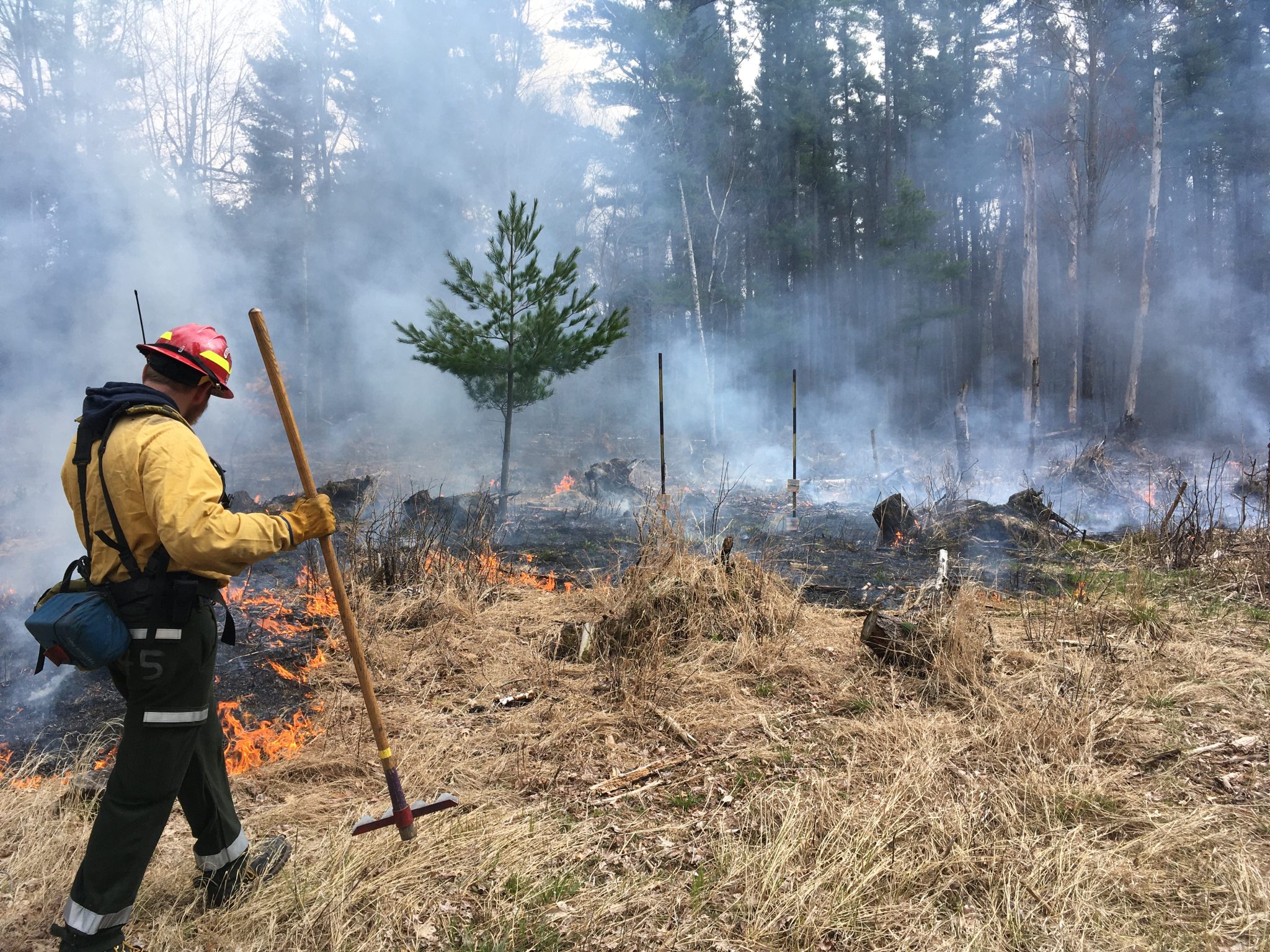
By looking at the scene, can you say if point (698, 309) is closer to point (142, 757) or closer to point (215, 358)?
point (215, 358)

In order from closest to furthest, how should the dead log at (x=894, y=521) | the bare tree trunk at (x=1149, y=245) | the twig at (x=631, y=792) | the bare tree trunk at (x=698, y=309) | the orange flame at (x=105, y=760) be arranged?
the twig at (x=631, y=792) < the orange flame at (x=105, y=760) < the dead log at (x=894, y=521) < the bare tree trunk at (x=1149, y=245) < the bare tree trunk at (x=698, y=309)

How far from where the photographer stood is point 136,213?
Answer: 16.7 m

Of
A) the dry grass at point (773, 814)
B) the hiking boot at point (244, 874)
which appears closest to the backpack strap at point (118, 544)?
the hiking boot at point (244, 874)

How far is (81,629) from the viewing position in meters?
2.12

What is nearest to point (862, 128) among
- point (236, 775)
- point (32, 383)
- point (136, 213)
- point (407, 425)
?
point (407, 425)

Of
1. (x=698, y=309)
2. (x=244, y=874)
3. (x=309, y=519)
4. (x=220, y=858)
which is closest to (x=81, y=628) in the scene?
(x=309, y=519)

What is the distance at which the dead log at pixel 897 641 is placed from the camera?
15.1 ft

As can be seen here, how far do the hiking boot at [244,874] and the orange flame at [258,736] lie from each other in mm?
1161

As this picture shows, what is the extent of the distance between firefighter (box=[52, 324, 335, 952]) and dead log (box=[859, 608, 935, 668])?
3.82 m

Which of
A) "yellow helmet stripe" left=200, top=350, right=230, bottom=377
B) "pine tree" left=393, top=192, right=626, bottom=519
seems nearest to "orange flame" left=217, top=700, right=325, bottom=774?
"yellow helmet stripe" left=200, top=350, right=230, bottom=377

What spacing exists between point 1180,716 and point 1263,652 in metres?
1.49

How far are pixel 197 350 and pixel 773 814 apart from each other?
114 inches

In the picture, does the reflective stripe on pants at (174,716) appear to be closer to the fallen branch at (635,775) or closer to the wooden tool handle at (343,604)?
the wooden tool handle at (343,604)

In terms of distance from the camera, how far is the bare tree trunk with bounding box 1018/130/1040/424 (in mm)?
18031
